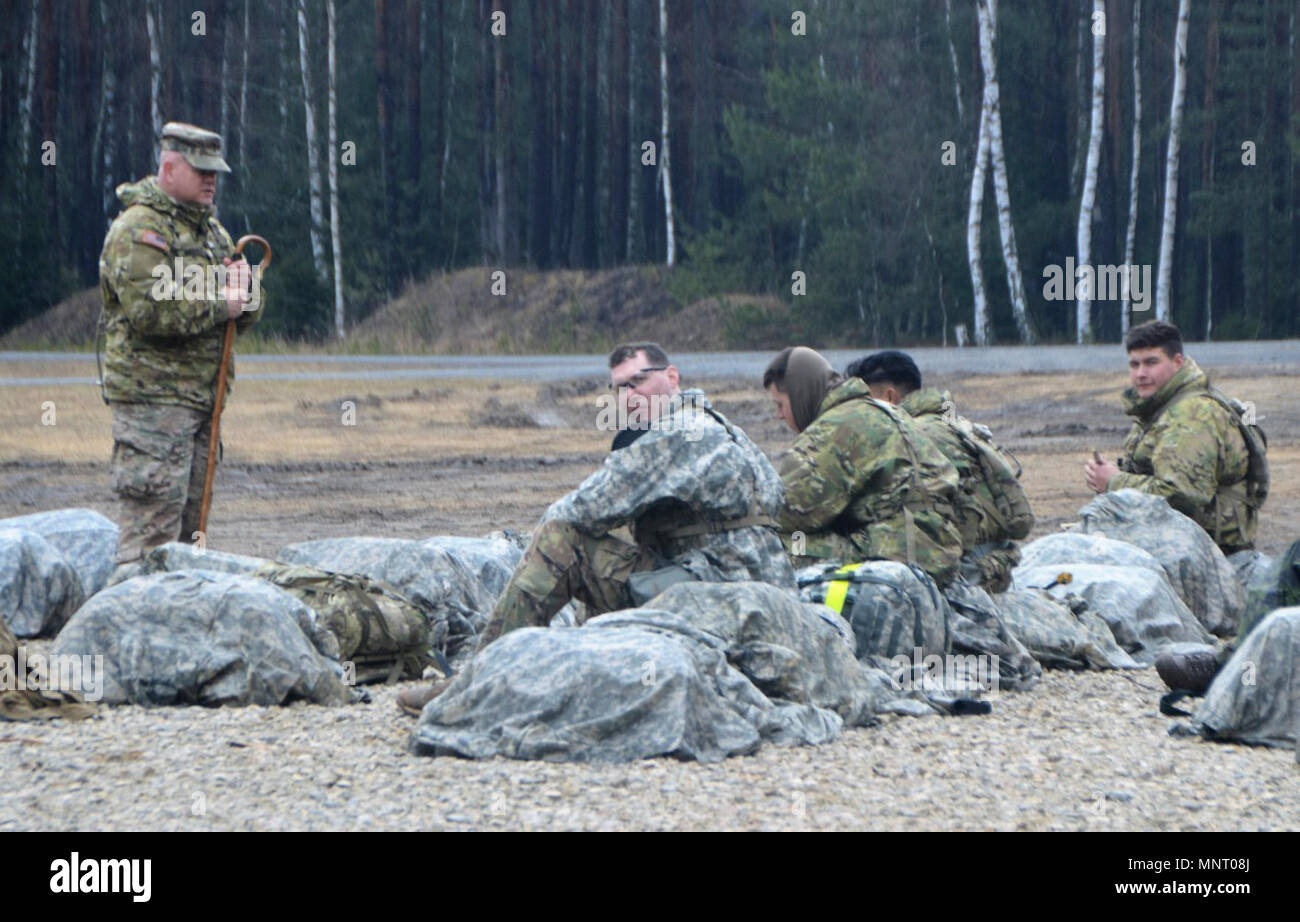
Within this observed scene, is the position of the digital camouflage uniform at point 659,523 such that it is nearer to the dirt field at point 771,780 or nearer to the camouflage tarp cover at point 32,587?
the dirt field at point 771,780

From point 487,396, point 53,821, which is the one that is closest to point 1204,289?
point 487,396

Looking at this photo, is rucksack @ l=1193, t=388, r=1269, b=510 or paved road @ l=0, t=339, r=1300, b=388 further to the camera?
paved road @ l=0, t=339, r=1300, b=388

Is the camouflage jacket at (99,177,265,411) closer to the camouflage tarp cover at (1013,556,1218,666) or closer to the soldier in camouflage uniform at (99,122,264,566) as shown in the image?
the soldier in camouflage uniform at (99,122,264,566)

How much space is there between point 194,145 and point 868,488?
310 cm

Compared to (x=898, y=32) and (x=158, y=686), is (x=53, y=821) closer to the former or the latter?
(x=158, y=686)

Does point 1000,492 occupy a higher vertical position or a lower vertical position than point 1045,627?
higher

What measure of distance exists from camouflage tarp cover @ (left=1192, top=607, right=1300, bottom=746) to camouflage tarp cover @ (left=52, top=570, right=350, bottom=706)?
2885 millimetres

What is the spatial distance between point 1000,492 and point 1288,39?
83.8ft

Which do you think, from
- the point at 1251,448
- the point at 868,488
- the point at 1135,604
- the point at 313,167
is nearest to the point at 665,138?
the point at 313,167

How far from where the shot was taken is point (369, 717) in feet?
18.2

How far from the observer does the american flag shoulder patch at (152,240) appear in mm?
7184

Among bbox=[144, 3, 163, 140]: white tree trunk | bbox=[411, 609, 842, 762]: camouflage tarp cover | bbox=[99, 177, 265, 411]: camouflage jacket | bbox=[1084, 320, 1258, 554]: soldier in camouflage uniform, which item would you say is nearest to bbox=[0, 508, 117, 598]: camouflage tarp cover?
bbox=[99, 177, 265, 411]: camouflage jacket

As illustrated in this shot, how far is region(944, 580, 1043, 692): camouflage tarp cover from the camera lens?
21.4 feet

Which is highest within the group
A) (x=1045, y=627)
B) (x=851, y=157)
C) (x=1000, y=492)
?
(x=851, y=157)
